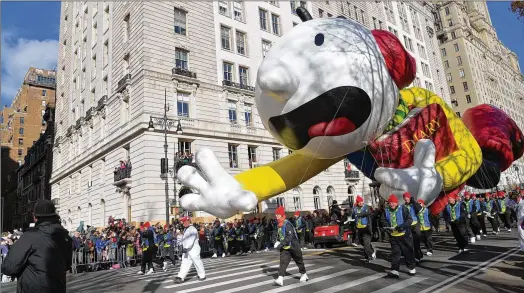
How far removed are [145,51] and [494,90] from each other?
8077cm

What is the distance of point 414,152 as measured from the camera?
20.2 ft

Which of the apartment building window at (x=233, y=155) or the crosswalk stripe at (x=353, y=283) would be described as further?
the apartment building window at (x=233, y=155)

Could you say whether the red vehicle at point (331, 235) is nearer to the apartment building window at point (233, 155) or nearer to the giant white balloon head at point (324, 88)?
the giant white balloon head at point (324, 88)

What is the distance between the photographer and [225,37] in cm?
3020

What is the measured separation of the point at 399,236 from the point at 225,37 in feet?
82.8

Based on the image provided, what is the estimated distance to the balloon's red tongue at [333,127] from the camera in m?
5.11

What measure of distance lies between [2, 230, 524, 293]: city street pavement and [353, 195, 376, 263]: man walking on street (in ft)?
1.24

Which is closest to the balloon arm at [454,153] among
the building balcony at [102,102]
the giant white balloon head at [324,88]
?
the giant white balloon head at [324,88]

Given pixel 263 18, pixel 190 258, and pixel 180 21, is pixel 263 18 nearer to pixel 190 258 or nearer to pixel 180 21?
pixel 180 21

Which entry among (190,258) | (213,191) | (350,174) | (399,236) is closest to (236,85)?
(350,174)

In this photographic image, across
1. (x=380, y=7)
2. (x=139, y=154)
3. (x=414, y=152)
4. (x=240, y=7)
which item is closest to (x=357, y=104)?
(x=414, y=152)

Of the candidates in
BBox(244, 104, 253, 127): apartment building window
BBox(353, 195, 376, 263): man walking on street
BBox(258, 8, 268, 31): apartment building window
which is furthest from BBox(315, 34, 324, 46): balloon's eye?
BBox(258, 8, 268, 31): apartment building window

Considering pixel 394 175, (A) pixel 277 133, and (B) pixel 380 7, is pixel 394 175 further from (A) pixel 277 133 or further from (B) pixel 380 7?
(B) pixel 380 7

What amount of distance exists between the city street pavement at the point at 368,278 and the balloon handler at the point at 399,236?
32 cm
